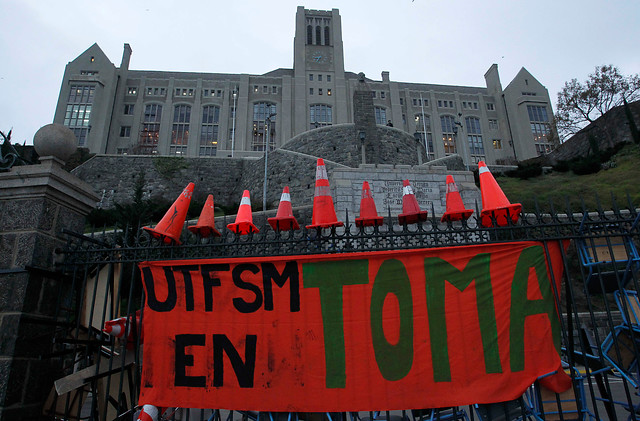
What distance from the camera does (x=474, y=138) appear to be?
5897 cm

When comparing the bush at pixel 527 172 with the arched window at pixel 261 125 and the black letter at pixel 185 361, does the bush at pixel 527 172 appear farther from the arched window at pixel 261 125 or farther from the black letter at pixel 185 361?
the black letter at pixel 185 361

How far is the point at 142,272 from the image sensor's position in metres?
4.36

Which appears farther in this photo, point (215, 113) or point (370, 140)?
point (215, 113)

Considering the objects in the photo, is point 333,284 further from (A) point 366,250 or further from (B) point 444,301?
(B) point 444,301

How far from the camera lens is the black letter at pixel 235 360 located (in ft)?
12.8

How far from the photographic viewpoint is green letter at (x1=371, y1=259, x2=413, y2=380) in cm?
381

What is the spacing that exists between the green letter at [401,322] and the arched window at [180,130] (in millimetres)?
53642

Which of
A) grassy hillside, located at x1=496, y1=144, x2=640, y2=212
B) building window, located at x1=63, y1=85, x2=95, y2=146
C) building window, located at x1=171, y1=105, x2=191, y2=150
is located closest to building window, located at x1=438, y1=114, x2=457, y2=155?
grassy hillside, located at x1=496, y1=144, x2=640, y2=212

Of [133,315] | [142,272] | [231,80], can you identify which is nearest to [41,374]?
[133,315]

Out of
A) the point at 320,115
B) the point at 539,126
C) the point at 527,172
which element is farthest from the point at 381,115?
the point at 527,172

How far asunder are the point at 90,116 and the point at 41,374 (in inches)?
2205

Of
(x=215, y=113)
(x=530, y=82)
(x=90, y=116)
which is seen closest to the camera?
(x=90, y=116)

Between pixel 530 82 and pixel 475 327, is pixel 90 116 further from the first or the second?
pixel 530 82

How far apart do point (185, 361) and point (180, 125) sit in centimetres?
5599
